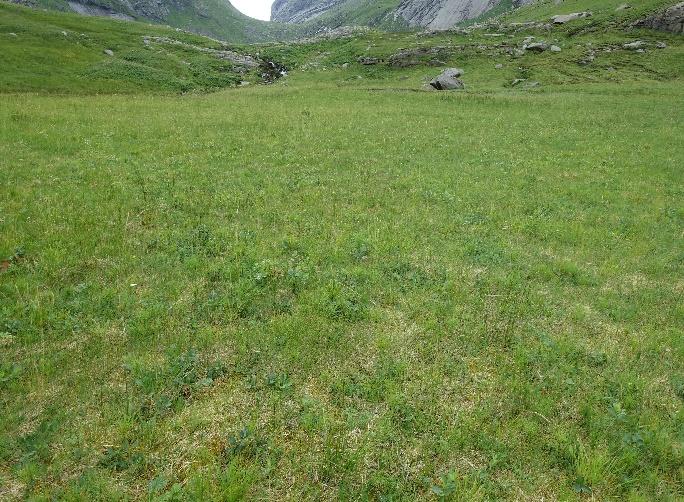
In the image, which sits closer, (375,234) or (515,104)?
(375,234)

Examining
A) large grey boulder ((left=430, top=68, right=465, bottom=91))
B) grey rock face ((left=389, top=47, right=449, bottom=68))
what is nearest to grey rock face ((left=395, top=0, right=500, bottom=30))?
grey rock face ((left=389, top=47, right=449, bottom=68))

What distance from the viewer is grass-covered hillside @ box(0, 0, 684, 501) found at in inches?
272

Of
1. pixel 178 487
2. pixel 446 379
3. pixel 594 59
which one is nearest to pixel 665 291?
pixel 446 379

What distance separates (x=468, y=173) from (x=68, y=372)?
20.3m

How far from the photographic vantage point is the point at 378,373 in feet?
29.1

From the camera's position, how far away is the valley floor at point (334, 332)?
6.88m

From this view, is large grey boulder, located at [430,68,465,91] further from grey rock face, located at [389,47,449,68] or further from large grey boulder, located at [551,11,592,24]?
large grey boulder, located at [551,11,592,24]

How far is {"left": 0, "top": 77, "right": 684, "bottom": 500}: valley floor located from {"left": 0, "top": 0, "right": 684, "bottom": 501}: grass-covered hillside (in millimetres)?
52

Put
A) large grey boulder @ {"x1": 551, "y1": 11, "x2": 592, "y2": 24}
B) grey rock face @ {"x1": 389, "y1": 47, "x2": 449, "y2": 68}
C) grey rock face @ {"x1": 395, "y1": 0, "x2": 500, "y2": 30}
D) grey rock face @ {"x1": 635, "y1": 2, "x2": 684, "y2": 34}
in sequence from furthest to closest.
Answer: grey rock face @ {"x1": 395, "y1": 0, "x2": 500, "y2": 30}, large grey boulder @ {"x1": 551, "y1": 11, "x2": 592, "y2": 24}, grey rock face @ {"x1": 389, "y1": 47, "x2": 449, "y2": 68}, grey rock face @ {"x1": 635, "y1": 2, "x2": 684, "y2": 34}

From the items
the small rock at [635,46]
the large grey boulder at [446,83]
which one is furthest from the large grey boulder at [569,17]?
the large grey boulder at [446,83]

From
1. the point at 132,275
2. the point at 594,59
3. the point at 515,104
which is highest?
the point at 594,59

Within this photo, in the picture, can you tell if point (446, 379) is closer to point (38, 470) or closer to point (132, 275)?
point (38, 470)

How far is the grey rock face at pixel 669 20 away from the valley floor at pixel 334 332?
234 feet

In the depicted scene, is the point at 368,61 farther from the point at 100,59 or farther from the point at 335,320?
the point at 335,320
